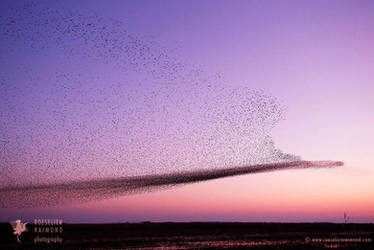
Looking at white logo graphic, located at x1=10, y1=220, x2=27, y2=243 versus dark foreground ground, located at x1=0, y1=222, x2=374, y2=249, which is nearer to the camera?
dark foreground ground, located at x1=0, y1=222, x2=374, y2=249

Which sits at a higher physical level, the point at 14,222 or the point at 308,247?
the point at 14,222

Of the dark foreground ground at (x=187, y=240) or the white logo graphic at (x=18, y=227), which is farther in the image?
the white logo graphic at (x=18, y=227)

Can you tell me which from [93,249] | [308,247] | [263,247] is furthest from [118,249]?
[308,247]

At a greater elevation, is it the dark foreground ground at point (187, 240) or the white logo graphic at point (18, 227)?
the white logo graphic at point (18, 227)

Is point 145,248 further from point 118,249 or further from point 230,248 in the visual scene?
point 230,248

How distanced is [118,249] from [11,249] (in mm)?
11366

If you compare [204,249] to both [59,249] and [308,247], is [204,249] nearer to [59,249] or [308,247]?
[308,247]

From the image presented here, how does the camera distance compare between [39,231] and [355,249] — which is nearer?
[355,249]

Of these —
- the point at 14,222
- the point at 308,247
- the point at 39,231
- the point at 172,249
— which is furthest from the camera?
the point at 39,231

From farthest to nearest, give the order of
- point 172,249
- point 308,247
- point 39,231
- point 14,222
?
1. point 39,231
2. point 14,222
3. point 308,247
4. point 172,249

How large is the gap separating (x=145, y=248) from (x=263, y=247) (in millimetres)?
13328

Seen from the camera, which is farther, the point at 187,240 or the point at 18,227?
the point at 187,240

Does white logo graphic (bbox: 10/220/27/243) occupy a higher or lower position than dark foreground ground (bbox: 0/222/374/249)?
higher

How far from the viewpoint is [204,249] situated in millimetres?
49312
